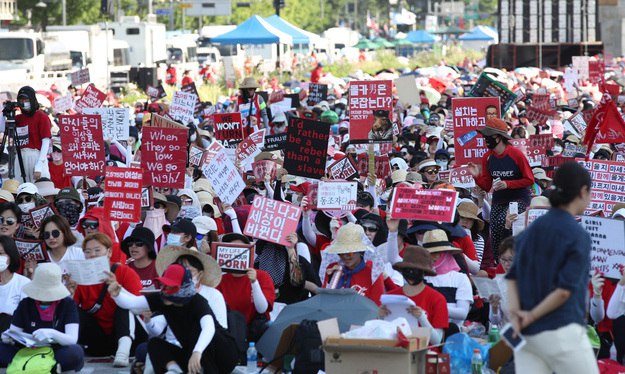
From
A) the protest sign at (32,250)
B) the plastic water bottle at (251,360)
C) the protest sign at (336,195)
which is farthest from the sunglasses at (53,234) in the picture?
the protest sign at (336,195)

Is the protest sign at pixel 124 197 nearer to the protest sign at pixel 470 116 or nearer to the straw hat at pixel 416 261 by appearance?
the straw hat at pixel 416 261

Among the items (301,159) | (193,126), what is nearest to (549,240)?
(301,159)

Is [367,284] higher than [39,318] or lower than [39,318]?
higher

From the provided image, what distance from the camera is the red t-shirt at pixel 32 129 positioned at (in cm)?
1488

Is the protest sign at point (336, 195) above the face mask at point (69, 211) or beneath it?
above

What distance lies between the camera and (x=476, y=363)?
8047 mm

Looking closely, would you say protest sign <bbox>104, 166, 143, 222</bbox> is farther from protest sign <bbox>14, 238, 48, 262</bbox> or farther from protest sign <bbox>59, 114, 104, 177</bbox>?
protest sign <bbox>59, 114, 104, 177</bbox>

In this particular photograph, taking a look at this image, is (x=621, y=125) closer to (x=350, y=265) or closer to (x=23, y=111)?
(x=350, y=265)

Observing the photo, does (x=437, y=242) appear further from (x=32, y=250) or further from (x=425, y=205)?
(x=32, y=250)

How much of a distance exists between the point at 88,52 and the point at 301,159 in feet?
104

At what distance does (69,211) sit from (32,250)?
4.79ft

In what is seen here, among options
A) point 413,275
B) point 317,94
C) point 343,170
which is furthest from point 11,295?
point 317,94

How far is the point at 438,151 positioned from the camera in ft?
52.8

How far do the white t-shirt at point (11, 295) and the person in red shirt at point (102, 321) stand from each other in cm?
38
